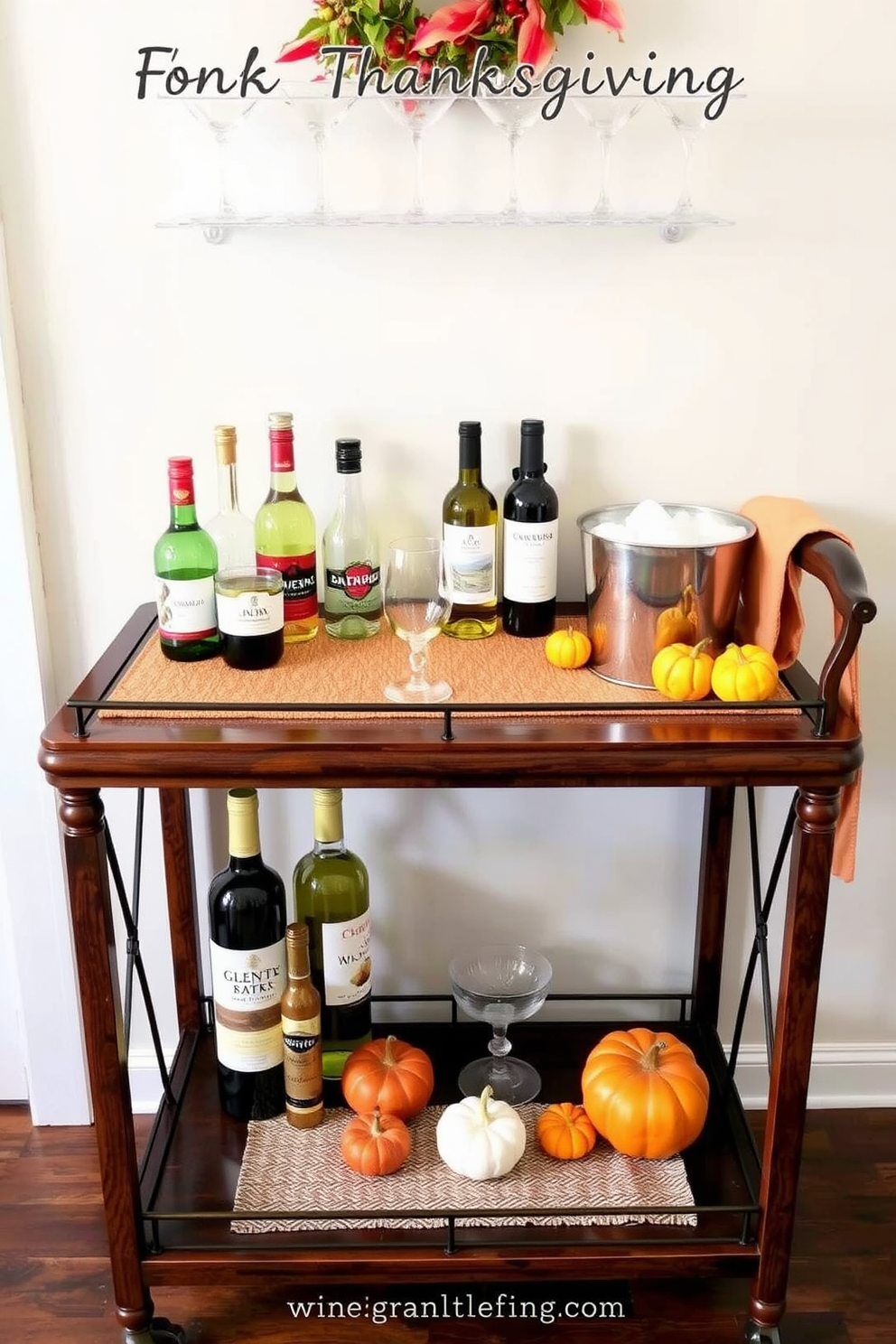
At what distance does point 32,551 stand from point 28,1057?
81 centimetres

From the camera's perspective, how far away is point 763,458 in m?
1.70

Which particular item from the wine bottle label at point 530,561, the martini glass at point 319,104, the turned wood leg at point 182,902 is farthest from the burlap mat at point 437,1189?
the martini glass at point 319,104

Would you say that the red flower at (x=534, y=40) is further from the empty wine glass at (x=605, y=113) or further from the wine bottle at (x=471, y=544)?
the wine bottle at (x=471, y=544)

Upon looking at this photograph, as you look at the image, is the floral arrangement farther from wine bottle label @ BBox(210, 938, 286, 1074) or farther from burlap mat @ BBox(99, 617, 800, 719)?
wine bottle label @ BBox(210, 938, 286, 1074)

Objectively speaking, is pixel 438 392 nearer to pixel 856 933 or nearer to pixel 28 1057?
pixel 856 933

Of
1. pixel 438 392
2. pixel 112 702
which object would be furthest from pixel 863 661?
pixel 112 702

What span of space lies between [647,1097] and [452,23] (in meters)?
1.32

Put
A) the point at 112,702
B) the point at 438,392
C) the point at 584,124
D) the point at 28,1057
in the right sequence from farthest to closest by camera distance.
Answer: the point at 28,1057 → the point at 438,392 → the point at 584,124 → the point at 112,702

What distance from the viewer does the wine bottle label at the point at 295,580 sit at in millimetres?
1548

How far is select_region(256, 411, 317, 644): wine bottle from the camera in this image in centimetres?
152

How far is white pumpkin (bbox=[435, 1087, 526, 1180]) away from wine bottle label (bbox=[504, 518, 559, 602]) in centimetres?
64

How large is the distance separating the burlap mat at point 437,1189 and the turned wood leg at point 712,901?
1.06ft

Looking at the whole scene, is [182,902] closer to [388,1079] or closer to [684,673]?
[388,1079]

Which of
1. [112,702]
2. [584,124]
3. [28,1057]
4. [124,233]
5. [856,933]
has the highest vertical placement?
[584,124]
